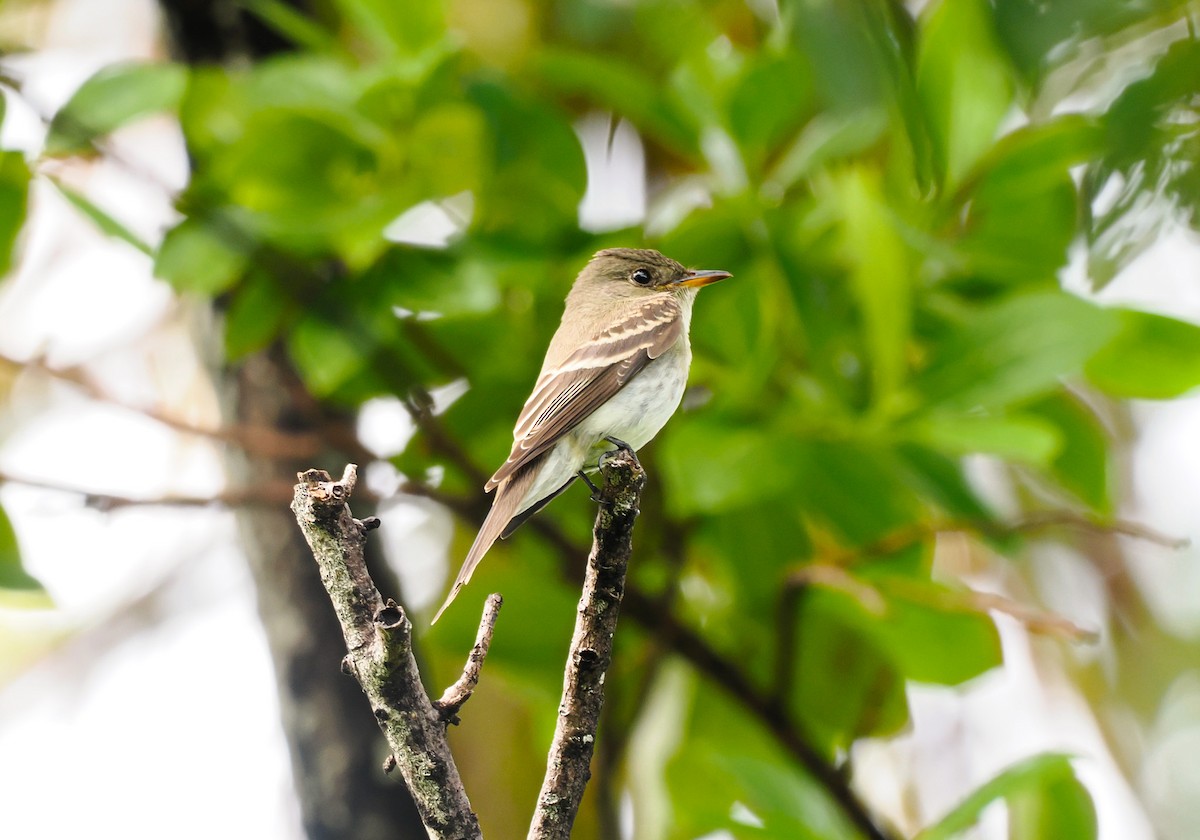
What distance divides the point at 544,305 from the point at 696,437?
0.60m

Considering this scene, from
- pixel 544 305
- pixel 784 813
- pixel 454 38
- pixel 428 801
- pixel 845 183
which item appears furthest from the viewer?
pixel 544 305

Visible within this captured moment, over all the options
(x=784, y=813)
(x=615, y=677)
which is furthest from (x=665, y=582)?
(x=784, y=813)

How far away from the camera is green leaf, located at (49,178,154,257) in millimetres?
2277

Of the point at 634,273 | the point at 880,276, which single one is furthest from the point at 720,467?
the point at 634,273

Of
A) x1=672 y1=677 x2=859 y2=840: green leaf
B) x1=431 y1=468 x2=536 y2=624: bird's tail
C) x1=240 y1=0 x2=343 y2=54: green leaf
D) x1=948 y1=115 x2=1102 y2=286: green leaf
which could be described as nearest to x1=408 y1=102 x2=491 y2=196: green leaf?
x1=240 y1=0 x2=343 y2=54: green leaf

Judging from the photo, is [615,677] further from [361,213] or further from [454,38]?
[454,38]

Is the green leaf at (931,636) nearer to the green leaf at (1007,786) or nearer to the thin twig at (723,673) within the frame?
the thin twig at (723,673)

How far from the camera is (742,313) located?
243cm

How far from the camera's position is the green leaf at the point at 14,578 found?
6.57 feet

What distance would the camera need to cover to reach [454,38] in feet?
8.25

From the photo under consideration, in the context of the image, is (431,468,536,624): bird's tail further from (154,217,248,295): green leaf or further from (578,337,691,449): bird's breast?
(154,217,248,295): green leaf

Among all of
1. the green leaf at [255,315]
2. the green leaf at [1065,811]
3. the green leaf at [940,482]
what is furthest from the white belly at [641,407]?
the green leaf at [1065,811]

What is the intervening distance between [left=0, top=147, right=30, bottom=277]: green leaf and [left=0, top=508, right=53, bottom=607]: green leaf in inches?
23.1

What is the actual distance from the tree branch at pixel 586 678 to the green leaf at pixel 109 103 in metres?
1.41
